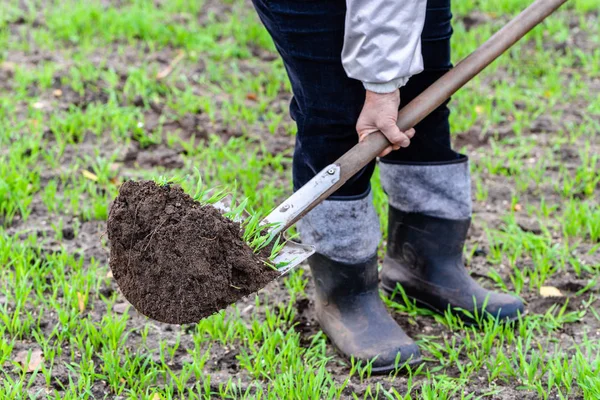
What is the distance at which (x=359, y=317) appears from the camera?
2.73m

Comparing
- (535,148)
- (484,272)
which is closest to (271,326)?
(484,272)

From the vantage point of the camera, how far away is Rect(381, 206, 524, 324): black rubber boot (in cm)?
284

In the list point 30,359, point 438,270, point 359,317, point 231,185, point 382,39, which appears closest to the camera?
point 382,39

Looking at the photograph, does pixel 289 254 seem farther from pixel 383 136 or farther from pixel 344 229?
pixel 383 136

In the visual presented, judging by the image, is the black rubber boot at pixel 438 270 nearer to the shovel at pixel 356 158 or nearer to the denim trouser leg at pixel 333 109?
the denim trouser leg at pixel 333 109

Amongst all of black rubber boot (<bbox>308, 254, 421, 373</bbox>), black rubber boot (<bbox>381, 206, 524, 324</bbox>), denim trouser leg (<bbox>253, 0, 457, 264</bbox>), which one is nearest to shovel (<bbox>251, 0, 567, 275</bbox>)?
denim trouser leg (<bbox>253, 0, 457, 264</bbox>)

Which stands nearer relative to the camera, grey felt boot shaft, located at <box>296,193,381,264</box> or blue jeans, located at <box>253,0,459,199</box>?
blue jeans, located at <box>253,0,459,199</box>

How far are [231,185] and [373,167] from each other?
1158mm

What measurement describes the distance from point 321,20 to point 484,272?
1.37 meters

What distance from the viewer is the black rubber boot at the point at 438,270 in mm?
2844

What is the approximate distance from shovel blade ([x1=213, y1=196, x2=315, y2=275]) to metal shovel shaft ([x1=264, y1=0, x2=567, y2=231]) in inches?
3.6

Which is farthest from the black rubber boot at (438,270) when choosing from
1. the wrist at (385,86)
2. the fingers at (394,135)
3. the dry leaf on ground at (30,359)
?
the dry leaf on ground at (30,359)

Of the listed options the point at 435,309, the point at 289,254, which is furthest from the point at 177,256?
the point at 435,309

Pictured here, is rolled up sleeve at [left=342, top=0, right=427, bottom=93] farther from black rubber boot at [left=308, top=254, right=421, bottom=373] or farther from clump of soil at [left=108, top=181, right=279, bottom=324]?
black rubber boot at [left=308, top=254, right=421, bottom=373]
